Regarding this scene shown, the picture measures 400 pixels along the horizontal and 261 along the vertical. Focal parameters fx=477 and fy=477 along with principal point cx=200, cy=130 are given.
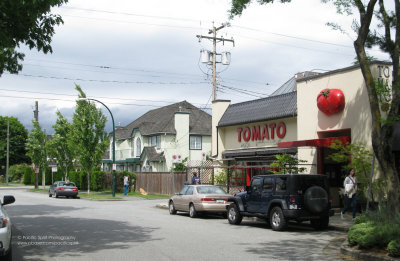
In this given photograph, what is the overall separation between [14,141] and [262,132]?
68.8 metres

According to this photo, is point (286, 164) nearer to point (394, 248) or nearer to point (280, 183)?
point (280, 183)

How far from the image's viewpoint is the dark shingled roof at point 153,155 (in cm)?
5238

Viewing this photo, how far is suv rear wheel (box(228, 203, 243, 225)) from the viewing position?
17.0 m

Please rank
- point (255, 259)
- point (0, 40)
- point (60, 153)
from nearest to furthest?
point (255, 259), point (0, 40), point (60, 153)

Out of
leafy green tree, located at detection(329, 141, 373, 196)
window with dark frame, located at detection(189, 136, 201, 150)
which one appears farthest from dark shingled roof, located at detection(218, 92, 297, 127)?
window with dark frame, located at detection(189, 136, 201, 150)

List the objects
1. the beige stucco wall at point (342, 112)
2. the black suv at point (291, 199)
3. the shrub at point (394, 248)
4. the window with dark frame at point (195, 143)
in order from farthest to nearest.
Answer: the window with dark frame at point (195, 143) → the beige stucco wall at point (342, 112) → the black suv at point (291, 199) → the shrub at point (394, 248)

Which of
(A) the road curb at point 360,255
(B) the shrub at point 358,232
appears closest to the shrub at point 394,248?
(A) the road curb at point 360,255

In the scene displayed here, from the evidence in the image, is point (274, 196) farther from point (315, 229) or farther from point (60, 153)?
point (60, 153)

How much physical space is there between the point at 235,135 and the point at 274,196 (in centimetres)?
1433

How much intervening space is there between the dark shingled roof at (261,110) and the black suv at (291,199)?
889 centimetres

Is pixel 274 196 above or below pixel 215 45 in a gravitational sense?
below

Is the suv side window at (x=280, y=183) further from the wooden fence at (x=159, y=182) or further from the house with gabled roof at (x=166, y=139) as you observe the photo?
the house with gabled roof at (x=166, y=139)

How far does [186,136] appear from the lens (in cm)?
5391

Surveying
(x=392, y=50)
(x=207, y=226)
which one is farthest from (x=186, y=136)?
(x=392, y=50)
